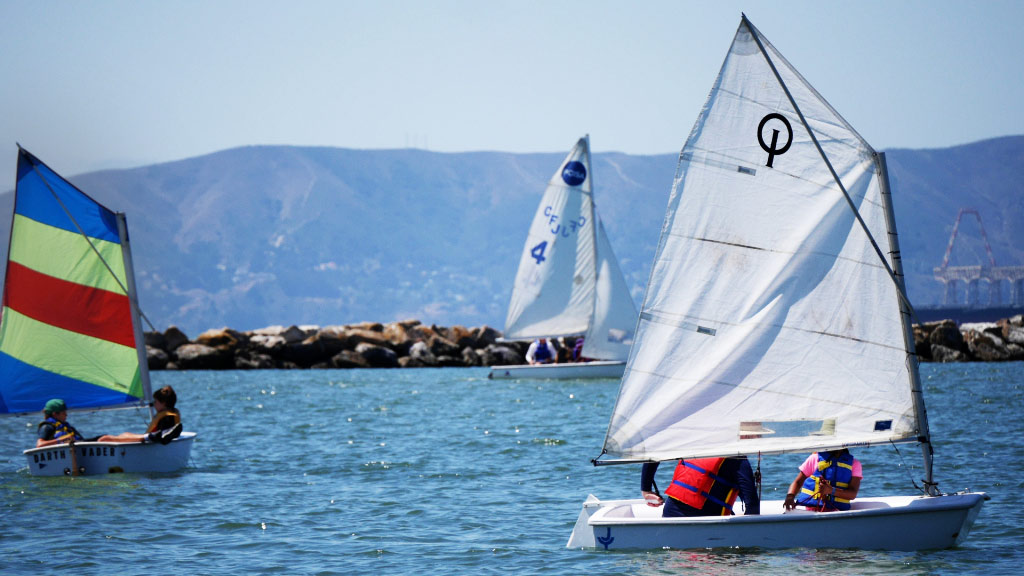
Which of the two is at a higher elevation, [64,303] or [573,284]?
[573,284]

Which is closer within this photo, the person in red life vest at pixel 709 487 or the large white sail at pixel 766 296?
the large white sail at pixel 766 296

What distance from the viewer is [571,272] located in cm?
5006

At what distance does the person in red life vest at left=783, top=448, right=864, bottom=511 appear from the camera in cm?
1266

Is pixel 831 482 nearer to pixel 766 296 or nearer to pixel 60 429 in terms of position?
pixel 766 296

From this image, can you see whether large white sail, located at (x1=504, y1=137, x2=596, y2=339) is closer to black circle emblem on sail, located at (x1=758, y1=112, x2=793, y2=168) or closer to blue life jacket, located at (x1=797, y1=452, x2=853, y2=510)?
black circle emblem on sail, located at (x1=758, y1=112, x2=793, y2=168)

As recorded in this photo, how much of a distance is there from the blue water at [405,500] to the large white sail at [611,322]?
12.5 metres

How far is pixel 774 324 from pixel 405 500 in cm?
811

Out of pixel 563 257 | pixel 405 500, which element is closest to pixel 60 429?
pixel 405 500

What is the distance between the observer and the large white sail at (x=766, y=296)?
12438 mm

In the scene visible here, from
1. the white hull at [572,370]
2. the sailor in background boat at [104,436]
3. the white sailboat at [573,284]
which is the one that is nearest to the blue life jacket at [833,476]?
the sailor in background boat at [104,436]

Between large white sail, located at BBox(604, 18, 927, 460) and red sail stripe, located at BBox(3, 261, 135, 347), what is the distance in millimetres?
13318

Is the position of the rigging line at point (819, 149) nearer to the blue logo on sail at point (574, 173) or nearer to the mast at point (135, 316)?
the mast at point (135, 316)

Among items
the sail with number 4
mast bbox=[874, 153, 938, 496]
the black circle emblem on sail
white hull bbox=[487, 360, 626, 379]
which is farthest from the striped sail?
the sail with number 4

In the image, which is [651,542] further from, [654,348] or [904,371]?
[904,371]
